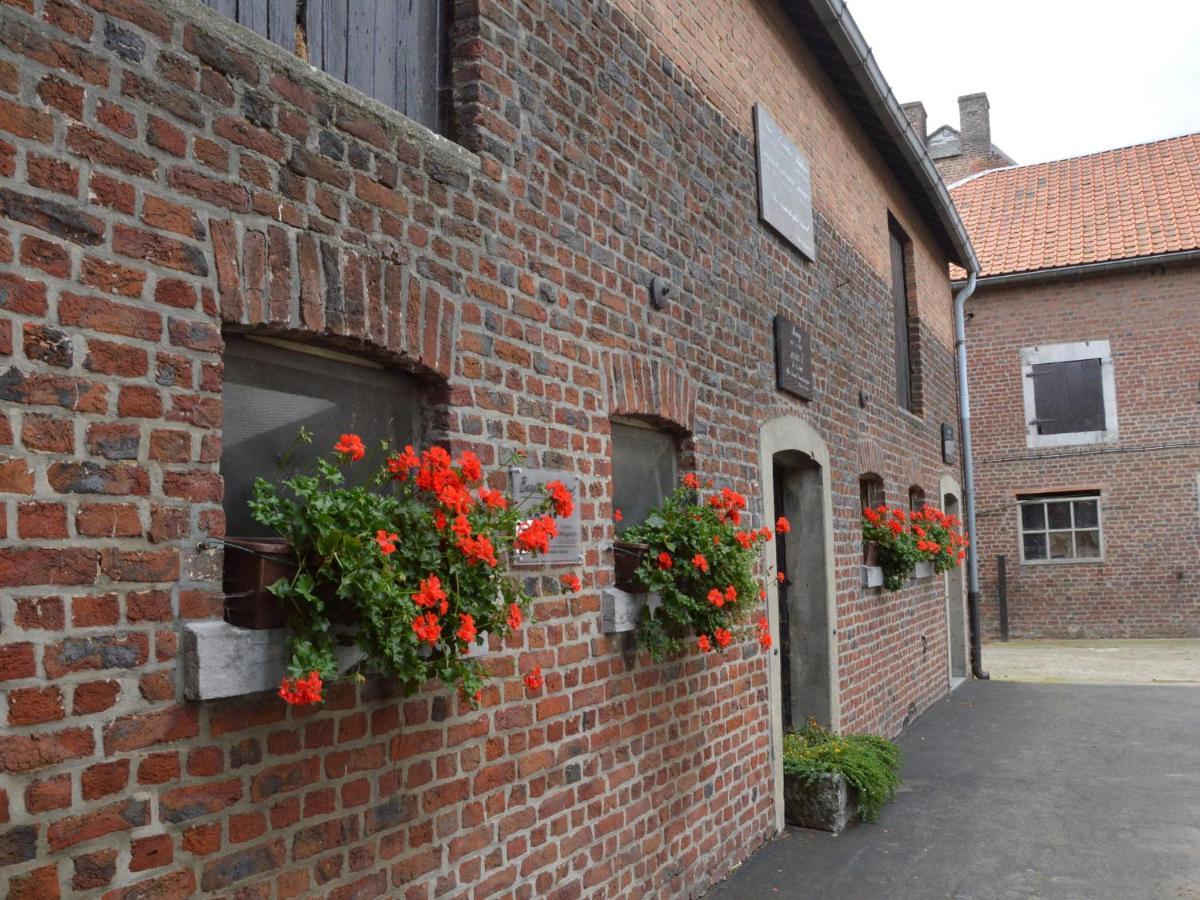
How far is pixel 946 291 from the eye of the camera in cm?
1448

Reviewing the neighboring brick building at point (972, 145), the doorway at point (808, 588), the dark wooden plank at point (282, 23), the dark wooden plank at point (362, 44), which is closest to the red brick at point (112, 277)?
the dark wooden plank at point (282, 23)

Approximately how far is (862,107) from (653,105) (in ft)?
15.5

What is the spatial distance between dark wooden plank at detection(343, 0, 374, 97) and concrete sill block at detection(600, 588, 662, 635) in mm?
2234

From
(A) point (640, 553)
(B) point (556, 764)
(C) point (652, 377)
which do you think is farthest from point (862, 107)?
(B) point (556, 764)

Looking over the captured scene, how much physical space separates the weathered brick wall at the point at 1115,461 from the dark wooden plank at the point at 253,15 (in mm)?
18618

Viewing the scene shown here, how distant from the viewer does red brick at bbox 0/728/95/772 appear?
84.8 inches

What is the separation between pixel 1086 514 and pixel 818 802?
1476 centimetres

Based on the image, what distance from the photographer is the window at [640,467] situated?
4.98 meters

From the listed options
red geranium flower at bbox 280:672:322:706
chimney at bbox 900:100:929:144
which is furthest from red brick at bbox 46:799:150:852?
chimney at bbox 900:100:929:144

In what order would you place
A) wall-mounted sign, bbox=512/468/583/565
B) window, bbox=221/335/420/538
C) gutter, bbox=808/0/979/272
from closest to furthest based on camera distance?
window, bbox=221/335/420/538, wall-mounted sign, bbox=512/468/583/565, gutter, bbox=808/0/979/272

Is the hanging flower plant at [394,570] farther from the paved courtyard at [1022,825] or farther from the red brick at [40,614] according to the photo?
the paved courtyard at [1022,825]

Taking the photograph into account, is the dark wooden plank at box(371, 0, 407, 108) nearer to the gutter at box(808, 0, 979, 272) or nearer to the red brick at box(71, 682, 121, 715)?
the red brick at box(71, 682, 121, 715)

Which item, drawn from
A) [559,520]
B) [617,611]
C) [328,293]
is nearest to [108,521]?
[328,293]

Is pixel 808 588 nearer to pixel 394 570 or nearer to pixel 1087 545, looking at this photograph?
pixel 394 570
